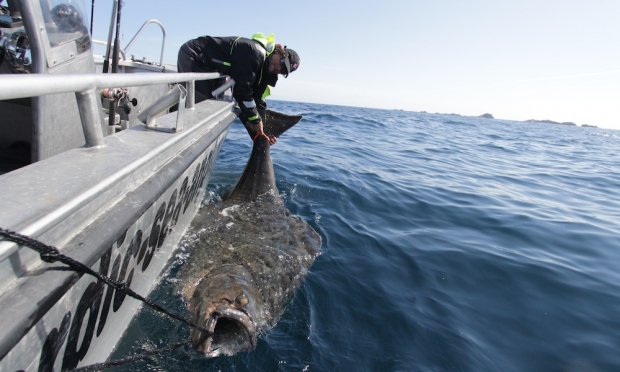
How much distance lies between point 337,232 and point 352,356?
7.29 feet

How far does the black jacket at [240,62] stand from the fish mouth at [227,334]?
2.89 metres

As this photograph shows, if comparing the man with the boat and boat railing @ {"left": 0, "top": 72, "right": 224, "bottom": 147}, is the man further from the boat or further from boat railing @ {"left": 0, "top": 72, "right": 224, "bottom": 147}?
boat railing @ {"left": 0, "top": 72, "right": 224, "bottom": 147}

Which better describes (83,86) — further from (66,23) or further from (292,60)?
(292,60)

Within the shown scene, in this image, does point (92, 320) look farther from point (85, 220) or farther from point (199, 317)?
point (199, 317)

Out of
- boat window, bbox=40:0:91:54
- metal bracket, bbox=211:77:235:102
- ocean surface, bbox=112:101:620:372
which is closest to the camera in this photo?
boat window, bbox=40:0:91:54

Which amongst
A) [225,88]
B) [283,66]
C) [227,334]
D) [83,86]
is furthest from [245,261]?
[283,66]

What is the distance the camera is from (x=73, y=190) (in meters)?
1.34

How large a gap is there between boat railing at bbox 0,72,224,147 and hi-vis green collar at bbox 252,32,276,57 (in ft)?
9.13

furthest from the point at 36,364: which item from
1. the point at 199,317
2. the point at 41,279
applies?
the point at 199,317

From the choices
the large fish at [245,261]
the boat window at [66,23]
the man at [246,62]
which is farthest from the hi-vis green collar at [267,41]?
the boat window at [66,23]

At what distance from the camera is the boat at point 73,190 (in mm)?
1099

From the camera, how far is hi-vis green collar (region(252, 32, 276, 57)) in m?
4.82

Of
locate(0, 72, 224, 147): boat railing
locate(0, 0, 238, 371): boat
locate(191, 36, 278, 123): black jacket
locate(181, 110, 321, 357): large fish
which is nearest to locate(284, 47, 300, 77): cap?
locate(191, 36, 278, 123): black jacket

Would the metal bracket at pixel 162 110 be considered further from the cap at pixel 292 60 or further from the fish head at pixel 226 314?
the cap at pixel 292 60
